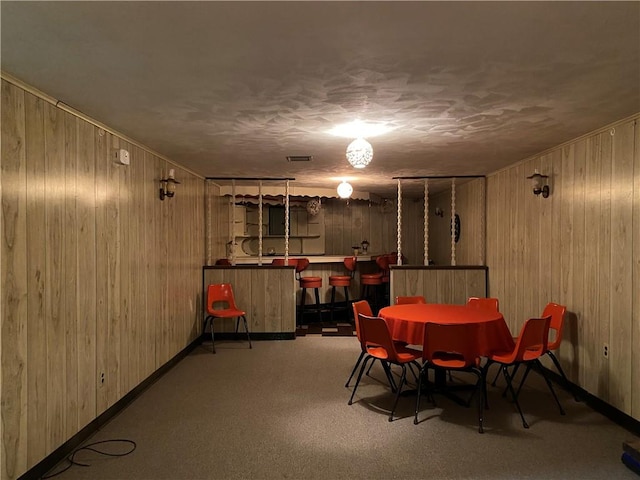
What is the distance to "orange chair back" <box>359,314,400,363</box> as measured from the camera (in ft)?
10.7

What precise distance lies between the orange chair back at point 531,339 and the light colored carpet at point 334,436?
480mm

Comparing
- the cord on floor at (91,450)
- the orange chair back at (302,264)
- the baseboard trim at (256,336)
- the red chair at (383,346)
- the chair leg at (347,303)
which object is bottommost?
the cord on floor at (91,450)

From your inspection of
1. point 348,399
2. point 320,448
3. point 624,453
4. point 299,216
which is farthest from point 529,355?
point 299,216

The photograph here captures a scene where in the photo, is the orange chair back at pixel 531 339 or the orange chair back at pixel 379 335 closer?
the orange chair back at pixel 531 339

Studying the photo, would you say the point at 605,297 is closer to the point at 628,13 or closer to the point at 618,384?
the point at 618,384

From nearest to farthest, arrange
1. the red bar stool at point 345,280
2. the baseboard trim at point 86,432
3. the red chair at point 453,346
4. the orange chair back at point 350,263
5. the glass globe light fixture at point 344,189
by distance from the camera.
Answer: the baseboard trim at point 86,432, the red chair at point 453,346, the glass globe light fixture at point 344,189, the red bar stool at point 345,280, the orange chair back at point 350,263

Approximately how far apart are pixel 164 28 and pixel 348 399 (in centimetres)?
312

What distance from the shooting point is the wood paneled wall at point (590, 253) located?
3.06m

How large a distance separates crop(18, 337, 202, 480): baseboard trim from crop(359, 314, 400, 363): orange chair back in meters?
2.08

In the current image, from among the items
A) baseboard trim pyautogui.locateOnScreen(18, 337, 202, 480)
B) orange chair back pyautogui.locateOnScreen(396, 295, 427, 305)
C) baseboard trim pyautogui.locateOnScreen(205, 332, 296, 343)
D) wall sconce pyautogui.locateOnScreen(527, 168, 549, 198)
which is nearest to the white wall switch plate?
baseboard trim pyautogui.locateOnScreen(18, 337, 202, 480)

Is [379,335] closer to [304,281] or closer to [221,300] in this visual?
[221,300]

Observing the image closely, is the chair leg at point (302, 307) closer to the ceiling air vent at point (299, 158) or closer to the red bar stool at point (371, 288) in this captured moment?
the red bar stool at point (371, 288)

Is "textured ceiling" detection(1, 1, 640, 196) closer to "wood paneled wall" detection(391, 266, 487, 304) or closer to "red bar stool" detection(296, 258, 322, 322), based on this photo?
"wood paneled wall" detection(391, 266, 487, 304)

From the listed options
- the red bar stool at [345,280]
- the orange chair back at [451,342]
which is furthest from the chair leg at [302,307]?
the orange chair back at [451,342]
